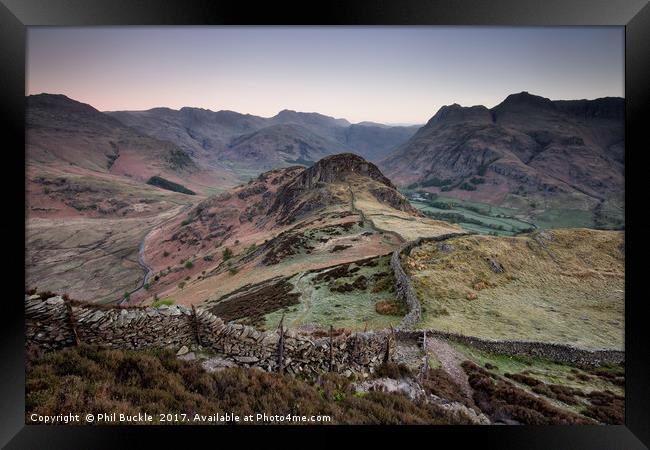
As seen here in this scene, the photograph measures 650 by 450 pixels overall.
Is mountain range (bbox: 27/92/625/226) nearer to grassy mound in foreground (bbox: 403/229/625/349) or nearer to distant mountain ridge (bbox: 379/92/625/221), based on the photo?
distant mountain ridge (bbox: 379/92/625/221)

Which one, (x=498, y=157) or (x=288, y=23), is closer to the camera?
(x=288, y=23)

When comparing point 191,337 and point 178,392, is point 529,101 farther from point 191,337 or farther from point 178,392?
point 178,392

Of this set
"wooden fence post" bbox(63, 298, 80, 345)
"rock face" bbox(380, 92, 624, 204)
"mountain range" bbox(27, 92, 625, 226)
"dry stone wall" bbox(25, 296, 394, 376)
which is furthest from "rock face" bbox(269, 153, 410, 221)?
"wooden fence post" bbox(63, 298, 80, 345)

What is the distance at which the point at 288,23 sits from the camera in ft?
16.3

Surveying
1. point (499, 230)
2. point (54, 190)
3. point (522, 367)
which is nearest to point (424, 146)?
point (499, 230)

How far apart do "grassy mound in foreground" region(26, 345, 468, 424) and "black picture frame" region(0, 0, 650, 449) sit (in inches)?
11.2

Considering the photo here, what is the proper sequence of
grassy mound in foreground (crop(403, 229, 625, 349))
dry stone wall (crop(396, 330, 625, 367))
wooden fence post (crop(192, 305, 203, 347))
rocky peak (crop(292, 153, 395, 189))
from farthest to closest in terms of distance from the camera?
1. rocky peak (crop(292, 153, 395, 189))
2. grassy mound in foreground (crop(403, 229, 625, 349))
3. dry stone wall (crop(396, 330, 625, 367))
4. wooden fence post (crop(192, 305, 203, 347))

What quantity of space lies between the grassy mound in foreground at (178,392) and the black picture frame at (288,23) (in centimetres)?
29

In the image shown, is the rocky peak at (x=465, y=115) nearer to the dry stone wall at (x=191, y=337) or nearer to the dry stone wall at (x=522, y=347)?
the dry stone wall at (x=522, y=347)

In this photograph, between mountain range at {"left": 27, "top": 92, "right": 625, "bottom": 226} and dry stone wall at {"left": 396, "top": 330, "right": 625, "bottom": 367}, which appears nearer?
dry stone wall at {"left": 396, "top": 330, "right": 625, "bottom": 367}

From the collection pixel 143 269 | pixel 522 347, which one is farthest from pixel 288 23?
pixel 143 269

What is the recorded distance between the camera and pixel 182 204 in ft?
315

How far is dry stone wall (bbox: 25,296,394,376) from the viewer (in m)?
4.90

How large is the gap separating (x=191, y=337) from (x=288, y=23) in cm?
626
